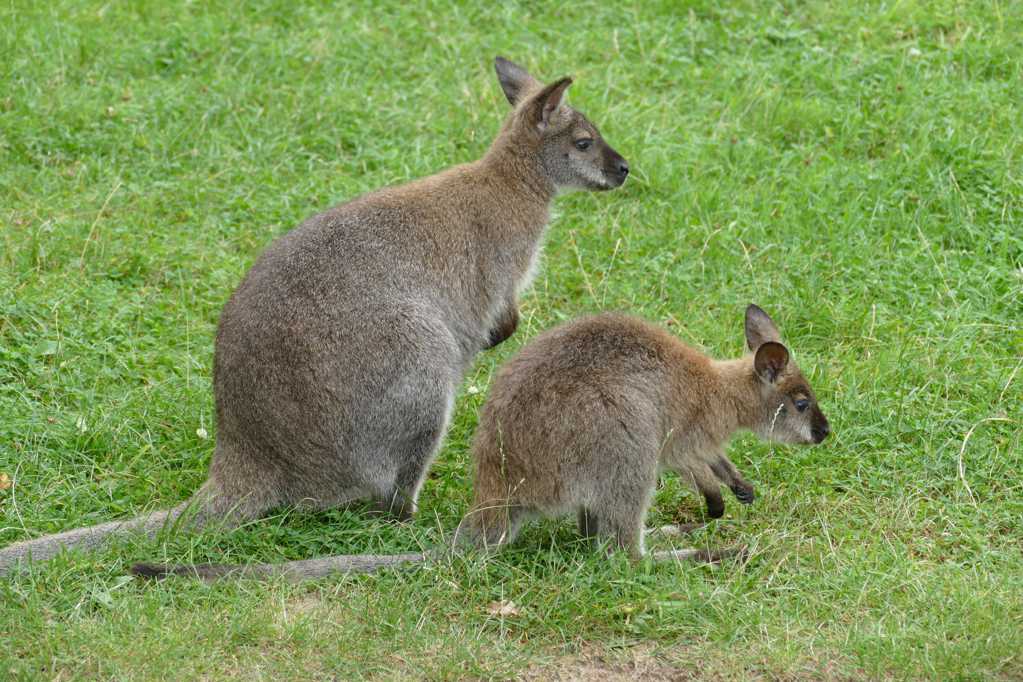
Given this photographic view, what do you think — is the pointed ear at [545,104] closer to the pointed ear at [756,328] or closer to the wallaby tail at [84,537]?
the pointed ear at [756,328]

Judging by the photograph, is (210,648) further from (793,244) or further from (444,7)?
(444,7)

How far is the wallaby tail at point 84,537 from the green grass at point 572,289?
7 centimetres

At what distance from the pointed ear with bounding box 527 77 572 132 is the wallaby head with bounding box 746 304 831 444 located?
1.54 m

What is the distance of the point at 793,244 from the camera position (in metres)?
7.41

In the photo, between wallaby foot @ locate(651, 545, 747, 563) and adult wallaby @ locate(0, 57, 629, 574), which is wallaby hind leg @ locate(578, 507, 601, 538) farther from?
adult wallaby @ locate(0, 57, 629, 574)

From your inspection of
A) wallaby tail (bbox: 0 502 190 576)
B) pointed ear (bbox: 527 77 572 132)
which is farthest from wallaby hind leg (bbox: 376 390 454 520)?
pointed ear (bbox: 527 77 572 132)

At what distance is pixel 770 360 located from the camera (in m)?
5.55

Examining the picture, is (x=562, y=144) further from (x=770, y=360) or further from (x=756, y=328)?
(x=770, y=360)

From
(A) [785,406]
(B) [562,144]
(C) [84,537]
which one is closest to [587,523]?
(A) [785,406]

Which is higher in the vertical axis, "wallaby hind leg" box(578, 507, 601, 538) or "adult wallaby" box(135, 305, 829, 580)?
"adult wallaby" box(135, 305, 829, 580)

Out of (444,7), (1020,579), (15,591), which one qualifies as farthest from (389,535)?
(444,7)

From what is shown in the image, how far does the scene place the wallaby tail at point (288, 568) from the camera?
499cm

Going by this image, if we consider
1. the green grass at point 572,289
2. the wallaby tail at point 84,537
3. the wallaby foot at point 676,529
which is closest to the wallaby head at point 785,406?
the green grass at point 572,289

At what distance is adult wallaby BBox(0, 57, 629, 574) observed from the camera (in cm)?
553
